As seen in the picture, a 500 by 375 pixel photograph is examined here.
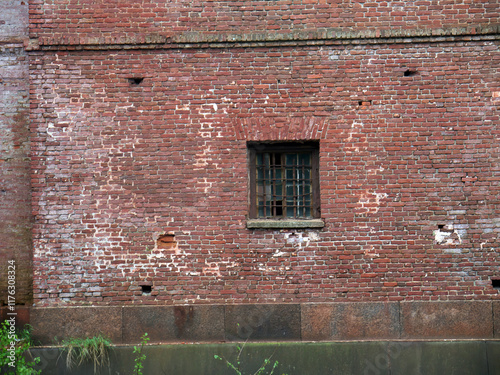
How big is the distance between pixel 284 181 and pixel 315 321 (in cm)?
210

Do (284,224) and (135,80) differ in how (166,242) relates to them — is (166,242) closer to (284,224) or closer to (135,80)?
(284,224)

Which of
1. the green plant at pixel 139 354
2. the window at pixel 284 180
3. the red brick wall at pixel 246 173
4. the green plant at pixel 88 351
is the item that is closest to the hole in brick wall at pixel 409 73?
the red brick wall at pixel 246 173

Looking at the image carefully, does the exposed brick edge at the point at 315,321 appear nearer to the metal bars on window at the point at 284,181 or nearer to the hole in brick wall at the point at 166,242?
the hole in brick wall at the point at 166,242

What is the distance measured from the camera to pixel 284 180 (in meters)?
6.66

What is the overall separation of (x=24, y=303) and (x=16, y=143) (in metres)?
2.51

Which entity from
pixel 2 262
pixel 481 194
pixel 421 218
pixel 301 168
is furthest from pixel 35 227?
pixel 481 194

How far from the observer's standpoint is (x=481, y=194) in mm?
6406

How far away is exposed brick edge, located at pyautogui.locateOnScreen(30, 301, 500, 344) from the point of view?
6297mm

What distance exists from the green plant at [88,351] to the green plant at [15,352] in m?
0.42

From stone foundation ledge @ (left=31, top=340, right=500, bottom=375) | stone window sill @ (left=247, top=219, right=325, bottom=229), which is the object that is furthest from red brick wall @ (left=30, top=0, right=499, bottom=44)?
stone foundation ledge @ (left=31, top=340, right=500, bottom=375)

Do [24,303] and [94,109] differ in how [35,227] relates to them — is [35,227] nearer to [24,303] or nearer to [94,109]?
[24,303]

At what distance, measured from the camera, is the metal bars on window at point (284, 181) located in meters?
6.67

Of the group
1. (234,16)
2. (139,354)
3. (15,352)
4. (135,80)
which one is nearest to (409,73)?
(234,16)

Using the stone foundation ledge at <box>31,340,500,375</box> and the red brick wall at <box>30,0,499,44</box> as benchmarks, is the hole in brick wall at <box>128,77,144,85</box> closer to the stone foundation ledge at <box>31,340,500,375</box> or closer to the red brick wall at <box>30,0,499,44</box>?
the red brick wall at <box>30,0,499,44</box>
